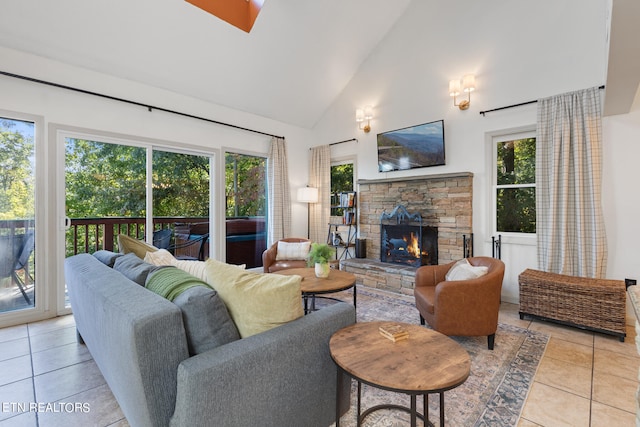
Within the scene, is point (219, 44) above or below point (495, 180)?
above

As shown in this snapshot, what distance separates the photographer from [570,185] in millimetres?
3162

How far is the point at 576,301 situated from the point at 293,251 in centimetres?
323

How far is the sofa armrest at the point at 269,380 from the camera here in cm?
107

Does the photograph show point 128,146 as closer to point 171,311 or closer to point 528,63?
point 171,311

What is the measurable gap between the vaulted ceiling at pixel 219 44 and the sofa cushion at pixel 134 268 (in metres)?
2.56

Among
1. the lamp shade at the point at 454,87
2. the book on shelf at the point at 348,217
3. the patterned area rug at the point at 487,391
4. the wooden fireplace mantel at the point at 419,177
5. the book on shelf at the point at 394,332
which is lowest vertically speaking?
the patterned area rug at the point at 487,391

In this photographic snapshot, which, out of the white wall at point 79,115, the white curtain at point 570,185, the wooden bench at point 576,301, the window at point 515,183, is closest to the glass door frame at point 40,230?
the white wall at point 79,115

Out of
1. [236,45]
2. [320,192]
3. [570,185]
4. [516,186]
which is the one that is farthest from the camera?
[320,192]

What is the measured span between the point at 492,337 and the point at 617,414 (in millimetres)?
834

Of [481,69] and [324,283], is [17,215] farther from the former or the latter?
[481,69]

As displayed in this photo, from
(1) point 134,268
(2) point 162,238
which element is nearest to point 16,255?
(2) point 162,238

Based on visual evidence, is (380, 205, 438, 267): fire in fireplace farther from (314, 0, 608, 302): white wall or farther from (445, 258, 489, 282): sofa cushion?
(445, 258, 489, 282): sofa cushion

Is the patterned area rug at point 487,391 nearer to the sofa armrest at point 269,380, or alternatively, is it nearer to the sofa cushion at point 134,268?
the sofa armrest at point 269,380

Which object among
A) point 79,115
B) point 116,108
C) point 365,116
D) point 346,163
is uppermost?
point 365,116
